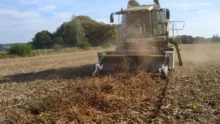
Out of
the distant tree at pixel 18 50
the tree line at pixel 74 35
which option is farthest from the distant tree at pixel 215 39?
the distant tree at pixel 18 50

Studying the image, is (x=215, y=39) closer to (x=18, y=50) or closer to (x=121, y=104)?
(x=18, y=50)

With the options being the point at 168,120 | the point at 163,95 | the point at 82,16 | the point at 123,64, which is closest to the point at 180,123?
the point at 168,120

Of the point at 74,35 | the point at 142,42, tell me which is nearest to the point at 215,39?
the point at 74,35

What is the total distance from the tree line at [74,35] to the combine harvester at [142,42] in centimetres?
4116

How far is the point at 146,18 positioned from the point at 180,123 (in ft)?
24.5

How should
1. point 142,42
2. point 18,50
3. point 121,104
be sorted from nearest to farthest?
point 121,104 < point 142,42 < point 18,50

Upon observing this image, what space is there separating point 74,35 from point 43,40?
7.61 meters

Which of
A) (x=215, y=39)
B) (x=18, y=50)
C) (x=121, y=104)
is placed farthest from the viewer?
(x=215, y=39)

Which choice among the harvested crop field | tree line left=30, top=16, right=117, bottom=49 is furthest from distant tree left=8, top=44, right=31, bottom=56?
the harvested crop field

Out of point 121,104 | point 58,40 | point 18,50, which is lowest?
point 121,104

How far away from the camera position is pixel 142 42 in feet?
36.8

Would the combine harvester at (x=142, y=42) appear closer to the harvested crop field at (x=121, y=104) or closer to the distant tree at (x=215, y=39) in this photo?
the harvested crop field at (x=121, y=104)

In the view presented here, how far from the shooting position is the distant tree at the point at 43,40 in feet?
197

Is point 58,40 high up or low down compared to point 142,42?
up
